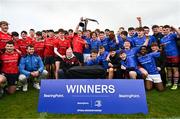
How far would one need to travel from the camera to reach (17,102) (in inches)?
363

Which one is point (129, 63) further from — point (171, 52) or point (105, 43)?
point (105, 43)

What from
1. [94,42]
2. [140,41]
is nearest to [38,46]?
[94,42]

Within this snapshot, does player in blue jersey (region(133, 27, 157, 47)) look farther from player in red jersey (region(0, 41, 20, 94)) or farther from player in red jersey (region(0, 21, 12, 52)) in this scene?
player in red jersey (region(0, 21, 12, 52))

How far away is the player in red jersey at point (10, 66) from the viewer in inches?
408

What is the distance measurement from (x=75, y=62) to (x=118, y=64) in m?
1.51

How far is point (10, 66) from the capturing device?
10484 mm

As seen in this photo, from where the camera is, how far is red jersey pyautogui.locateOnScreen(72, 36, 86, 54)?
40.6 feet

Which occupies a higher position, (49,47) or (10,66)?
(49,47)

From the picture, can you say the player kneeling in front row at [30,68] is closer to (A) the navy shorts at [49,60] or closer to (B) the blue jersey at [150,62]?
(A) the navy shorts at [49,60]

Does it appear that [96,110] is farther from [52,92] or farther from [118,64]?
[118,64]

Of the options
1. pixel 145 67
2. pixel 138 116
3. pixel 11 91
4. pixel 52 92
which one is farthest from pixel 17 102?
pixel 145 67

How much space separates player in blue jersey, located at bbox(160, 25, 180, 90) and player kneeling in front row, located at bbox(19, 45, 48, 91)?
4332 millimetres

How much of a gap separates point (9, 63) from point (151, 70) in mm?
4791

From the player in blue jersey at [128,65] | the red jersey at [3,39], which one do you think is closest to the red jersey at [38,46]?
the red jersey at [3,39]
